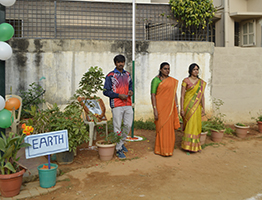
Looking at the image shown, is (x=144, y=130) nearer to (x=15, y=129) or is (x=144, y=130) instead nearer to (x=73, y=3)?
(x=15, y=129)

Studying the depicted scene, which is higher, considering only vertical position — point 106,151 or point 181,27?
point 181,27

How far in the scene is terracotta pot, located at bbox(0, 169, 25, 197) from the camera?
2.89m

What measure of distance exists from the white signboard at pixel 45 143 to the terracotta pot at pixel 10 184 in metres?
0.27

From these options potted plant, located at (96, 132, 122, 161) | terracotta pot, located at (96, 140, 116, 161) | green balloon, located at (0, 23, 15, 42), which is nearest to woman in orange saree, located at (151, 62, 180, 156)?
potted plant, located at (96, 132, 122, 161)

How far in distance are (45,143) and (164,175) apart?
1909 mm

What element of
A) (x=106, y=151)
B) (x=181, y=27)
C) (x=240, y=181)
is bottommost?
(x=240, y=181)

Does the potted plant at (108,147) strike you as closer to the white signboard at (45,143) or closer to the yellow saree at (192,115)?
the white signboard at (45,143)

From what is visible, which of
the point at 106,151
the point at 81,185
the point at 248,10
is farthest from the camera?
the point at 248,10

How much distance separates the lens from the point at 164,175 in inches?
150

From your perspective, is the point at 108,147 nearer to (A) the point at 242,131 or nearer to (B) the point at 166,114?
(B) the point at 166,114

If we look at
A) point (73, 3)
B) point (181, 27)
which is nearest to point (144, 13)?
point (181, 27)

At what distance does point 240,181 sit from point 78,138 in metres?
2.72

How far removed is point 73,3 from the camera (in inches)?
291

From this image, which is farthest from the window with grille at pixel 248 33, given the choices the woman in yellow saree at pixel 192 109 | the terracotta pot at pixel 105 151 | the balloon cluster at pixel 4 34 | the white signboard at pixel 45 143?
the balloon cluster at pixel 4 34
